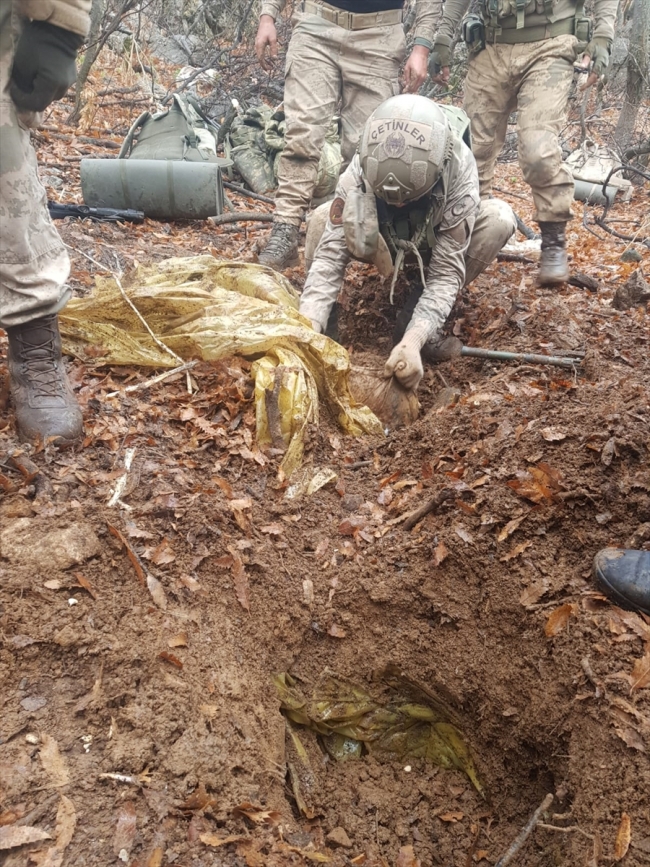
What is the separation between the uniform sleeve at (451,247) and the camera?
3426 mm

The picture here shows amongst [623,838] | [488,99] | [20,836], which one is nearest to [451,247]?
[488,99]

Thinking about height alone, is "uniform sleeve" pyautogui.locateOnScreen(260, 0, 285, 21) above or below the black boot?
above

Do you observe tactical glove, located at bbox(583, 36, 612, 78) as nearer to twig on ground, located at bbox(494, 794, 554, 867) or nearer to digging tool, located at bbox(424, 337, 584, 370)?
digging tool, located at bbox(424, 337, 584, 370)

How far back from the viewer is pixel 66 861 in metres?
1.44

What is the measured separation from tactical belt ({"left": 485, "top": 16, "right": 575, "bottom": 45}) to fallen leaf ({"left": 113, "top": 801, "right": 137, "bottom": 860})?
4765 millimetres

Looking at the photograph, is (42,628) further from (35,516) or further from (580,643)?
(580,643)

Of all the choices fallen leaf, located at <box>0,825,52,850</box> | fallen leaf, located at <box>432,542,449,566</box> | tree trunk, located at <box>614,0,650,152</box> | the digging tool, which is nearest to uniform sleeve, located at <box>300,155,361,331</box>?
the digging tool

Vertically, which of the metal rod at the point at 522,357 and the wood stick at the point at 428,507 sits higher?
the metal rod at the point at 522,357

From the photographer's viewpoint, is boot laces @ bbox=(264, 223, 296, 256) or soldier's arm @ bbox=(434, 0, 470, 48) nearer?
boot laces @ bbox=(264, 223, 296, 256)

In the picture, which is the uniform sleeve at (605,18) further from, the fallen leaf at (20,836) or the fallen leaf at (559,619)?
the fallen leaf at (20,836)

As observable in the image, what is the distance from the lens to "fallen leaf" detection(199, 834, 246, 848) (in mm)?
1557

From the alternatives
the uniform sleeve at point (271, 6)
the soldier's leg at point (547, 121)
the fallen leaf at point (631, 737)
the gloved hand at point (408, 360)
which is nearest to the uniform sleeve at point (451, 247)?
the gloved hand at point (408, 360)

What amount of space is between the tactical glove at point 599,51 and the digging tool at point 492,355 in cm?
228

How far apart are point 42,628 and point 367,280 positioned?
127 inches
